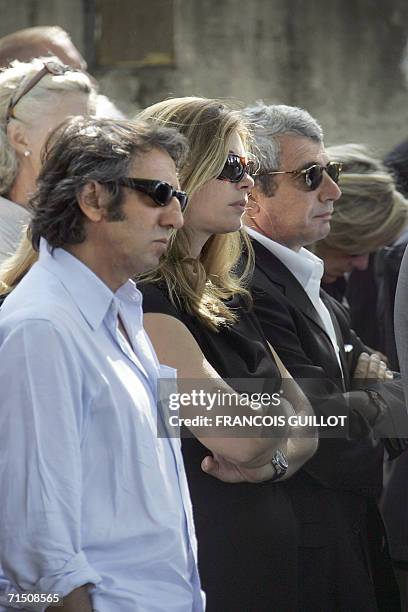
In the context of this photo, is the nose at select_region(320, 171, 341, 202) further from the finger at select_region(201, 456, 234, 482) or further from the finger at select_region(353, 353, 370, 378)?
the finger at select_region(201, 456, 234, 482)

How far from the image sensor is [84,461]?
2311mm

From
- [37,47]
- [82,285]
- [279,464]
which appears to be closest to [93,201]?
[82,285]

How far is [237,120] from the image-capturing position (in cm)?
318

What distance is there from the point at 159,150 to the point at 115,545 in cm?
86

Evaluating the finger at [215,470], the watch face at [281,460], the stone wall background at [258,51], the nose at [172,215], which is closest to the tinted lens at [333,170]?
the watch face at [281,460]

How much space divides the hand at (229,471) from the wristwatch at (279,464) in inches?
1.2

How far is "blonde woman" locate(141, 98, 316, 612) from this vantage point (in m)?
3.03

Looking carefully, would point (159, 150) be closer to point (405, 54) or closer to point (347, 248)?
point (347, 248)

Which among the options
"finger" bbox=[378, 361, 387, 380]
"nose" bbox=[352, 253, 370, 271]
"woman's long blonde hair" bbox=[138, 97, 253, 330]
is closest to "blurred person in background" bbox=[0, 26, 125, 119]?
"nose" bbox=[352, 253, 370, 271]

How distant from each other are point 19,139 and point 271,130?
2.63 feet

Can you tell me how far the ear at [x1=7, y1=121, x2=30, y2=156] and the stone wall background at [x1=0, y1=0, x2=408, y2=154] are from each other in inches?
280

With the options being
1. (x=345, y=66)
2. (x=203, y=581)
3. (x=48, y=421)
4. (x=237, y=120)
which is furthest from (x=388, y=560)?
(x=345, y=66)

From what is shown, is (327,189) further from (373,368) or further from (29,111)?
(29,111)

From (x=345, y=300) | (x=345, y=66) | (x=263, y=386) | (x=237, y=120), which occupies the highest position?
(x=237, y=120)
